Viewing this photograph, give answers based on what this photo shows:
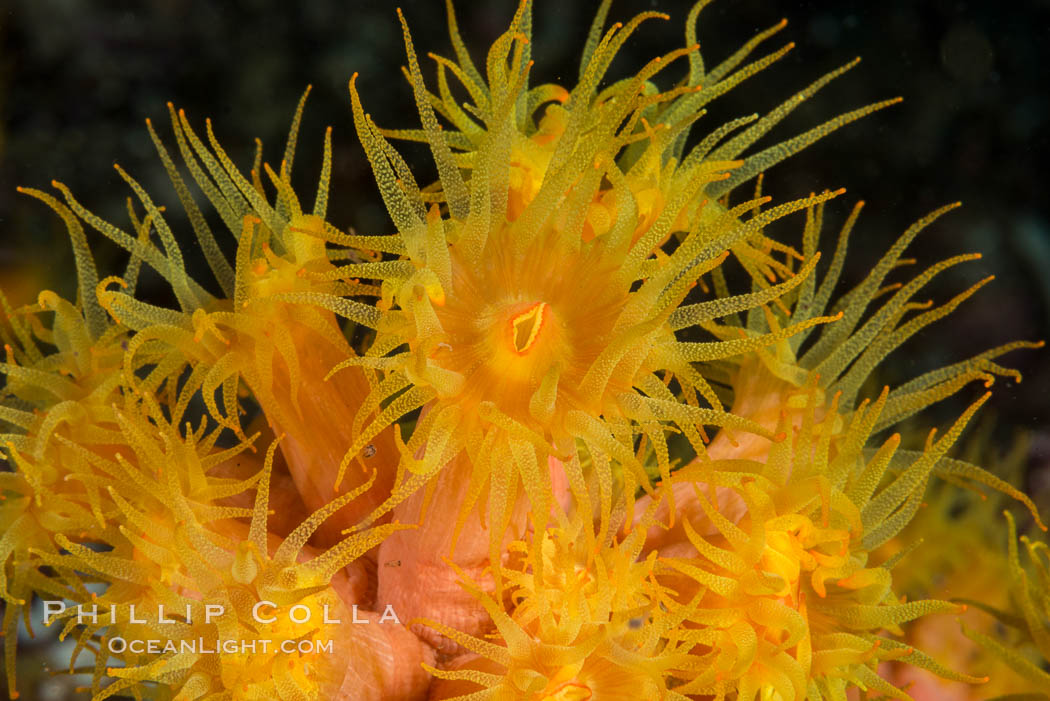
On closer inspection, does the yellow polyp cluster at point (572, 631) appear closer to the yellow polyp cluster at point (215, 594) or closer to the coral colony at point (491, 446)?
the coral colony at point (491, 446)

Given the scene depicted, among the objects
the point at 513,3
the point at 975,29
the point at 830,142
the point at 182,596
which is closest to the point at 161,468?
the point at 182,596

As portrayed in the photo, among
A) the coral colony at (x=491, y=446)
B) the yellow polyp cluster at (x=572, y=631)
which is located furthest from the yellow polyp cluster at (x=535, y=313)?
the yellow polyp cluster at (x=572, y=631)

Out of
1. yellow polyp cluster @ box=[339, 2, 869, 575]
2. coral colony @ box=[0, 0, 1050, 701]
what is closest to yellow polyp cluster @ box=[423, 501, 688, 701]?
coral colony @ box=[0, 0, 1050, 701]

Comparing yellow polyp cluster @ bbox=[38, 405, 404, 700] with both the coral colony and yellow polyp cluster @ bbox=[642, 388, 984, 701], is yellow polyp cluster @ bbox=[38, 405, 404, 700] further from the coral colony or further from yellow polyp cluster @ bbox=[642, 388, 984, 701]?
yellow polyp cluster @ bbox=[642, 388, 984, 701]

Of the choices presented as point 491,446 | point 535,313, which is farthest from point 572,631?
point 535,313

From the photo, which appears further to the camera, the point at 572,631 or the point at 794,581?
the point at 794,581

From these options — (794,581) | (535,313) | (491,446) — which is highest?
(535,313)

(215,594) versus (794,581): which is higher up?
(215,594)

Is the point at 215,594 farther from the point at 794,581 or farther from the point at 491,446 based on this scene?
the point at 794,581

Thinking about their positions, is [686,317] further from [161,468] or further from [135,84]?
[135,84]
